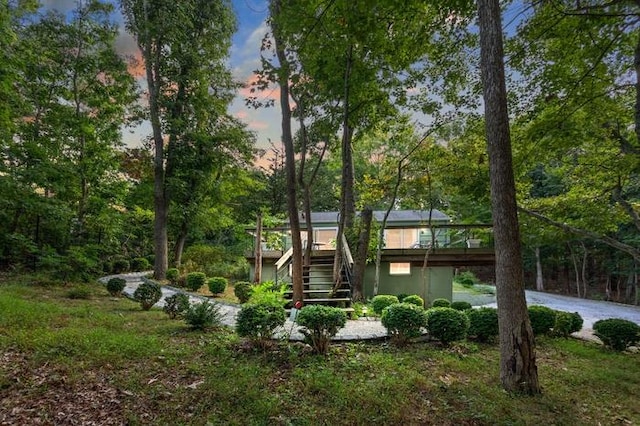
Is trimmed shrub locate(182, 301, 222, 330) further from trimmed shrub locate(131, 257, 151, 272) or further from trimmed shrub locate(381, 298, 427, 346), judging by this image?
trimmed shrub locate(131, 257, 151, 272)

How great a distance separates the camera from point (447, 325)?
18.4 feet

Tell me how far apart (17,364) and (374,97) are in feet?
28.5

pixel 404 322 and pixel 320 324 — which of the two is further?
Result: pixel 404 322

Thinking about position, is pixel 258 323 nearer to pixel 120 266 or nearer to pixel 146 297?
pixel 146 297

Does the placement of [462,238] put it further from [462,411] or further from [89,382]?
[89,382]

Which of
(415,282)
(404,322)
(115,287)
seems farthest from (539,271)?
(115,287)

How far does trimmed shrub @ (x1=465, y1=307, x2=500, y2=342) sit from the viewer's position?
20.1 feet

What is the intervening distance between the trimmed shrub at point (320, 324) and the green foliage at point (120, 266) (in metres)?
12.5

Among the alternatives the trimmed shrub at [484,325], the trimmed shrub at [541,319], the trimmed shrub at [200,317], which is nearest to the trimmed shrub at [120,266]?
the trimmed shrub at [200,317]

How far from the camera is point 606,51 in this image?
6.00m

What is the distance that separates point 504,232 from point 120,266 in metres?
15.0

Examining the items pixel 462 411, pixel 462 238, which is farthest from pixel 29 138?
pixel 462 238

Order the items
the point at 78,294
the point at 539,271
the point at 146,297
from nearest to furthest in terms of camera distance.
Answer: the point at 146,297
the point at 78,294
the point at 539,271

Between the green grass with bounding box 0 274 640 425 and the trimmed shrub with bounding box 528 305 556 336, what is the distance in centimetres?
102
